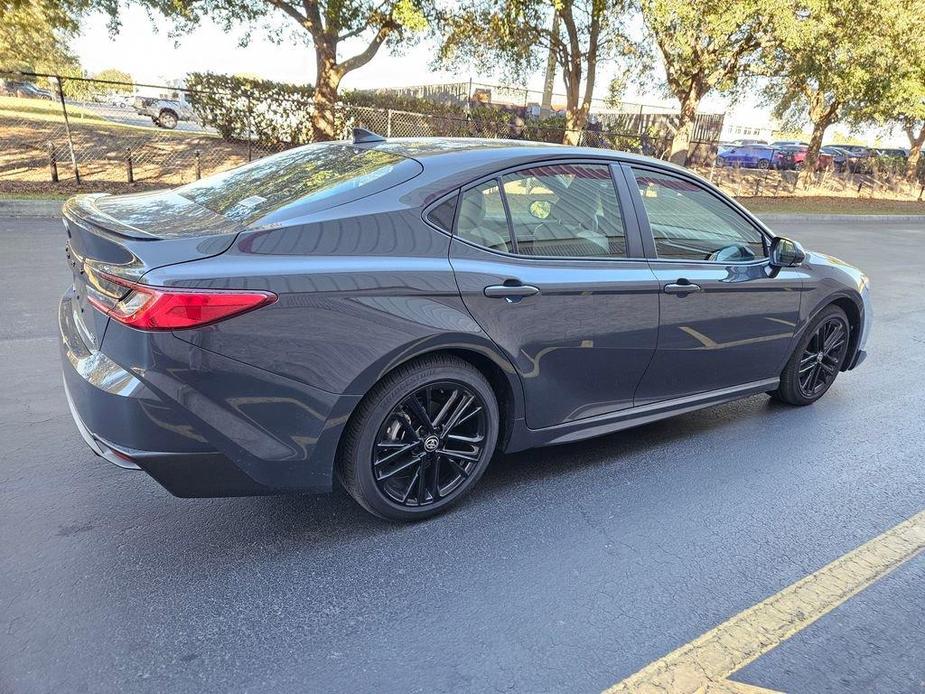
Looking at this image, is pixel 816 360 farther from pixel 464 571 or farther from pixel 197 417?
pixel 197 417

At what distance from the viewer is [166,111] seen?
28203 millimetres

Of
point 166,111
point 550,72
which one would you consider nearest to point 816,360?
point 550,72

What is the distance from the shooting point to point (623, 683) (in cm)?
224

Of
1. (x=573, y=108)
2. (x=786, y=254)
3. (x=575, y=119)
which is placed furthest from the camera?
(x=575, y=119)

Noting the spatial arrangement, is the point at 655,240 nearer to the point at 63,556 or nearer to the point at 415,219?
the point at 415,219

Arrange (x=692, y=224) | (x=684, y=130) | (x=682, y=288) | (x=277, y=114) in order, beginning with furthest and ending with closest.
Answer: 1. (x=684, y=130)
2. (x=277, y=114)
3. (x=692, y=224)
4. (x=682, y=288)

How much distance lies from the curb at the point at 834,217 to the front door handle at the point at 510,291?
15.9 m

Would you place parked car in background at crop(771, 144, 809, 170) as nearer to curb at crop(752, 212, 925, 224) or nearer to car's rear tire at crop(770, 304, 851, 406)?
curb at crop(752, 212, 925, 224)

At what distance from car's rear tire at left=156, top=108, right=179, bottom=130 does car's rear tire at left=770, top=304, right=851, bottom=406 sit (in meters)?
25.1

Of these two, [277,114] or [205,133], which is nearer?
[277,114]

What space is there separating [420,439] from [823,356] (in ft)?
10.6

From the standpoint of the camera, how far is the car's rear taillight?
2.31 m

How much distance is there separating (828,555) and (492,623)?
1629 millimetres

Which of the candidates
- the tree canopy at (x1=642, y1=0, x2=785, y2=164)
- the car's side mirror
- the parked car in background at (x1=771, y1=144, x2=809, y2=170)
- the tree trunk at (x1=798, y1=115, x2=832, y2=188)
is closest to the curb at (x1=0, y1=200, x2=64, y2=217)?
the car's side mirror
